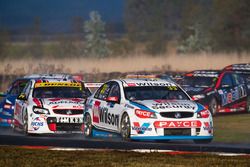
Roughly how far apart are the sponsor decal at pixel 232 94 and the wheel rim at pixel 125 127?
965cm

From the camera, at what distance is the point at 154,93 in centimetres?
1928

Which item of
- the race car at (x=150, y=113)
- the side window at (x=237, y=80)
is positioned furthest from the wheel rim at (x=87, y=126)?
the side window at (x=237, y=80)

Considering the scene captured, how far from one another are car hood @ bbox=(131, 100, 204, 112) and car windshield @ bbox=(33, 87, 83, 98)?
3.51 m

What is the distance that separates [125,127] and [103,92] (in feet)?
6.08

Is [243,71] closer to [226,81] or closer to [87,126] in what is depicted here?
[226,81]

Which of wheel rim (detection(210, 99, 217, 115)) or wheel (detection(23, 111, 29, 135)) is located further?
wheel rim (detection(210, 99, 217, 115))

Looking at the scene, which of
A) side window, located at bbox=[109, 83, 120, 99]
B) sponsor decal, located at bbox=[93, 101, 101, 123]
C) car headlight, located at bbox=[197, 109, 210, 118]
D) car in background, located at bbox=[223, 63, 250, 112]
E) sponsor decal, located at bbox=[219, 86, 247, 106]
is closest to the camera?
car headlight, located at bbox=[197, 109, 210, 118]

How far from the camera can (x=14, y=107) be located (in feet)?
75.5

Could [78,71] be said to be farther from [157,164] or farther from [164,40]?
[164,40]

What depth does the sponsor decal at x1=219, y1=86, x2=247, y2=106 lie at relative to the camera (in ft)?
91.6

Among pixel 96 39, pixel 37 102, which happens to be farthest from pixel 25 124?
pixel 96 39

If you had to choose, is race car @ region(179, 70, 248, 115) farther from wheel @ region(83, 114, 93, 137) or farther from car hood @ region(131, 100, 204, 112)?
car hood @ region(131, 100, 204, 112)

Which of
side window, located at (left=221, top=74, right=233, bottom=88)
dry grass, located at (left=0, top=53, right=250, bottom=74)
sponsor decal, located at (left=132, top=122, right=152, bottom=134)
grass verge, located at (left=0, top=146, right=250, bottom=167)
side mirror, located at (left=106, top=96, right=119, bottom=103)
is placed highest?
dry grass, located at (left=0, top=53, right=250, bottom=74)

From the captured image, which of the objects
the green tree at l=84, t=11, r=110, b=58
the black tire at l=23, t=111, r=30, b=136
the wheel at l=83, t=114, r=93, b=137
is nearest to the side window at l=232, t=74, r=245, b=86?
the wheel at l=83, t=114, r=93, b=137
